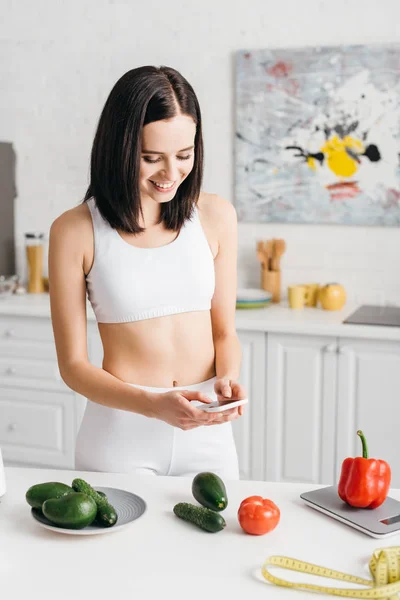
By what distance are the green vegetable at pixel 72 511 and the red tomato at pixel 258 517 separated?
0.90ft

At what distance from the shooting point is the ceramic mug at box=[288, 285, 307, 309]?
3754mm

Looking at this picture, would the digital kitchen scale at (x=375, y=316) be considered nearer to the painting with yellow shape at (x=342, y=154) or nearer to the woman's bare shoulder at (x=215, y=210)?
the painting with yellow shape at (x=342, y=154)

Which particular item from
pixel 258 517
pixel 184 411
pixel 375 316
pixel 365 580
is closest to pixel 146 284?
pixel 184 411

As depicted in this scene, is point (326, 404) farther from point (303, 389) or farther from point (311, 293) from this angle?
point (311, 293)

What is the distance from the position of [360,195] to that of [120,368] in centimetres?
207

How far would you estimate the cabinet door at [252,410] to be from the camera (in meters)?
3.50

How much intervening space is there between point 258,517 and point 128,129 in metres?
0.88

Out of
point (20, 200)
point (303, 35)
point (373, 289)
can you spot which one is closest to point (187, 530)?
point (373, 289)

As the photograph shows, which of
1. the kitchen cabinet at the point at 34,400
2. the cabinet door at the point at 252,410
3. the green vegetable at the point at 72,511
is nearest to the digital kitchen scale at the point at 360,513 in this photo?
the green vegetable at the point at 72,511

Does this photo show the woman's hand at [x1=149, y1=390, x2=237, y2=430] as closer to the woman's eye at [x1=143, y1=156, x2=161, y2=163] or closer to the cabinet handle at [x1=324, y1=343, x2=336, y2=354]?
the woman's eye at [x1=143, y1=156, x2=161, y2=163]

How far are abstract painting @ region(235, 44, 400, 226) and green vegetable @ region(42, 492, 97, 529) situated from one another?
2.60m

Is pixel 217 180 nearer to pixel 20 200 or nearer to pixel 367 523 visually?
pixel 20 200

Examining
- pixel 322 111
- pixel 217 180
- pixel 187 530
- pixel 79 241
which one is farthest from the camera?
pixel 217 180

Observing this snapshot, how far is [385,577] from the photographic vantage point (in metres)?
1.38
